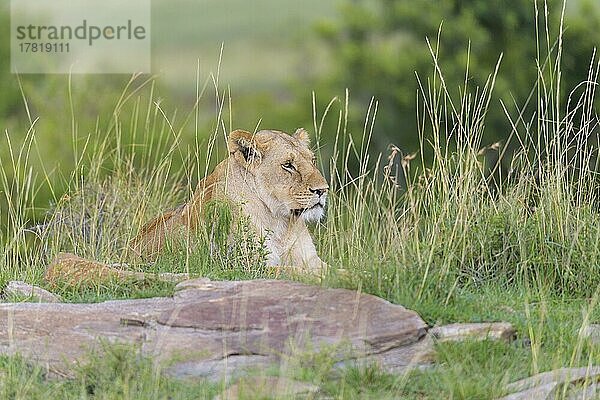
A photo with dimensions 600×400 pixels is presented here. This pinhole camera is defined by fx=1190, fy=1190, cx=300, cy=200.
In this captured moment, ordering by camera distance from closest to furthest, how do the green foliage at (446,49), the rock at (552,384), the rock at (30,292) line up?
the rock at (552,384) → the rock at (30,292) → the green foliage at (446,49)

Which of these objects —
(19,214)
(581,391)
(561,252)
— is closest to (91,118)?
(19,214)

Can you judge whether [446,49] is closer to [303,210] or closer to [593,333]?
[303,210]

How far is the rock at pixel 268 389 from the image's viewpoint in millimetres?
4723

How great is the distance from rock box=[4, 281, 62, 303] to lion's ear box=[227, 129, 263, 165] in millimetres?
1835

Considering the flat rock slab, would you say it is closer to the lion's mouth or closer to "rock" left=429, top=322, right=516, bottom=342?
"rock" left=429, top=322, right=516, bottom=342

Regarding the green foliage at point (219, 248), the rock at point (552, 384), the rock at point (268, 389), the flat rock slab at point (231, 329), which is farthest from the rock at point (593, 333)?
the green foliage at point (219, 248)

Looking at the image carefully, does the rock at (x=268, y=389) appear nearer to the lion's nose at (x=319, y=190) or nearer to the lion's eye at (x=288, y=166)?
the lion's nose at (x=319, y=190)

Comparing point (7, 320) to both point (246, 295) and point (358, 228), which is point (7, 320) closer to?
point (246, 295)

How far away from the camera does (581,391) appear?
4.92m

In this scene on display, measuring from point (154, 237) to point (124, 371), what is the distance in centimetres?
300

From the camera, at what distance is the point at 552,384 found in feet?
16.0

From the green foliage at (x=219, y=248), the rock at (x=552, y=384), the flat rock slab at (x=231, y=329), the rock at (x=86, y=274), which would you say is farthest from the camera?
the green foliage at (x=219, y=248)

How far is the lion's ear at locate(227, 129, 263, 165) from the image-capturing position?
7.89m

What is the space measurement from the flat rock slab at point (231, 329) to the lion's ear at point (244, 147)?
2134 millimetres
